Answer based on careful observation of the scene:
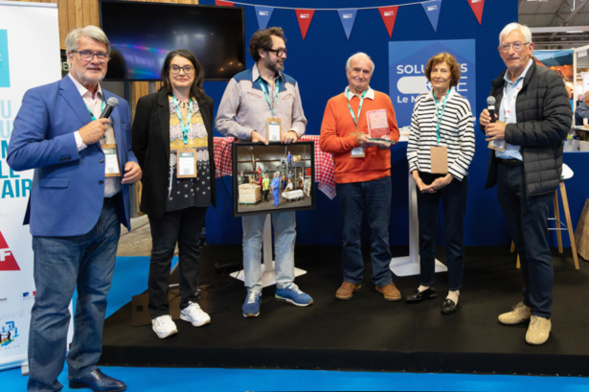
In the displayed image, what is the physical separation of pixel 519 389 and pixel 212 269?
255cm

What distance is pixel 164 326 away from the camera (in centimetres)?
257

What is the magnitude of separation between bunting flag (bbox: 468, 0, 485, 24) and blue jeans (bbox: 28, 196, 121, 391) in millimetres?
3772

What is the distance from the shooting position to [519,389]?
214 cm

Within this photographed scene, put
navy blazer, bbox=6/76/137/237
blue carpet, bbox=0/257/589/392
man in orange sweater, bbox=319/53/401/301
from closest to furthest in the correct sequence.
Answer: navy blazer, bbox=6/76/137/237, blue carpet, bbox=0/257/589/392, man in orange sweater, bbox=319/53/401/301

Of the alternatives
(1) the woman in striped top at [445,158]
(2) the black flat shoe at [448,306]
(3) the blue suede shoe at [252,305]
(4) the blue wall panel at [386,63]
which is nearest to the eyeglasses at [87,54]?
(3) the blue suede shoe at [252,305]

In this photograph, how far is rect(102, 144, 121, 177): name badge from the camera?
204 cm

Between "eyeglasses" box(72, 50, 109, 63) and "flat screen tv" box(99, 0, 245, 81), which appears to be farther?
"flat screen tv" box(99, 0, 245, 81)

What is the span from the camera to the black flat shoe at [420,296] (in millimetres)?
3008

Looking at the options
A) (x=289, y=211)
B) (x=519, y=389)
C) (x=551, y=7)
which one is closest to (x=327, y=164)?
(x=289, y=211)

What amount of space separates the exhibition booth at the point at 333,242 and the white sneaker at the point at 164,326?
0.05 metres

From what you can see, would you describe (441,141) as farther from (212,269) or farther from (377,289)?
(212,269)

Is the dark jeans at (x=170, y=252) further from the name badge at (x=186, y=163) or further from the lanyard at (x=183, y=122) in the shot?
the lanyard at (x=183, y=122)

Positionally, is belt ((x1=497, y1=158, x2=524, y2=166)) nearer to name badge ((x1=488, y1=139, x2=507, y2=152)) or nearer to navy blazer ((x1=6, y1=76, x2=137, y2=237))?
name badge ((x1=488, y1=139, x2=507, y2=152))

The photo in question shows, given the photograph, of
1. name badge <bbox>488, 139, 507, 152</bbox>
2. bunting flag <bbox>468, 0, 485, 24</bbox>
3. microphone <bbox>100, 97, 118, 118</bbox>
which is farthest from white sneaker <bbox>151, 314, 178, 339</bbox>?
bunting flag <bbox>468, 0, 485, 24</bbox>
